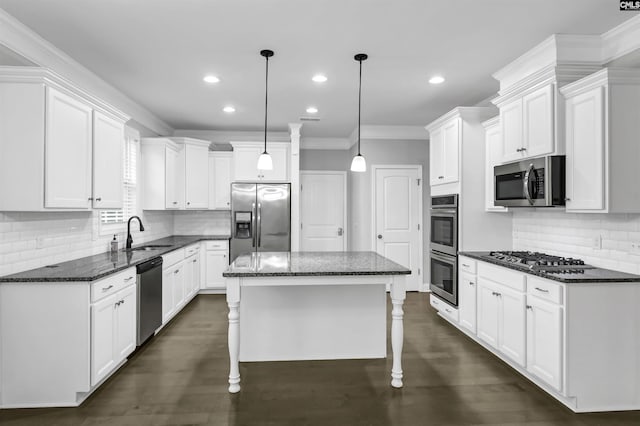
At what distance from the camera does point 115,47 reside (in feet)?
10.00

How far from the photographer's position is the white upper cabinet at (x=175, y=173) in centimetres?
516

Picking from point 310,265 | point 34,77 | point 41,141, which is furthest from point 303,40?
point 41,141

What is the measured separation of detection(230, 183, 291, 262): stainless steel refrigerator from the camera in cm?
573

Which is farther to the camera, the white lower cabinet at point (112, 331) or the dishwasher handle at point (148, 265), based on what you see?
the dishwasher handle at point (148, 265)

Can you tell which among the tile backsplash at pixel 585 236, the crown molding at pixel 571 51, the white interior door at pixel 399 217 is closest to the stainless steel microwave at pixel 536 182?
the tile backsplash at pixel 585 236

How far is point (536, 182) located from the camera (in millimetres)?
3025

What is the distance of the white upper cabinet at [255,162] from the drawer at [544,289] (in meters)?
3.85

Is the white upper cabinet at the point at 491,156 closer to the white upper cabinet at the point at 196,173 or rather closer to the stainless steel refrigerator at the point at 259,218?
the stainless steel refrigerator at the point at 259,218

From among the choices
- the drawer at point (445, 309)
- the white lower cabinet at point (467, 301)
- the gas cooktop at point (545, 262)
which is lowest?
the drawer at point (445, 309)

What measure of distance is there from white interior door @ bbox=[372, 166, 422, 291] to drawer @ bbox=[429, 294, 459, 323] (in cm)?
128

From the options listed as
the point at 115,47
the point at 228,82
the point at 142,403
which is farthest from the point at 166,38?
the point at 142,403

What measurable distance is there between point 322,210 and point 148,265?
376cm

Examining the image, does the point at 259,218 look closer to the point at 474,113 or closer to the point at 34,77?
the point at 474,113

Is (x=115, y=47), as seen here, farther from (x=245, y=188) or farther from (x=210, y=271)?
(x=210, y=271)
